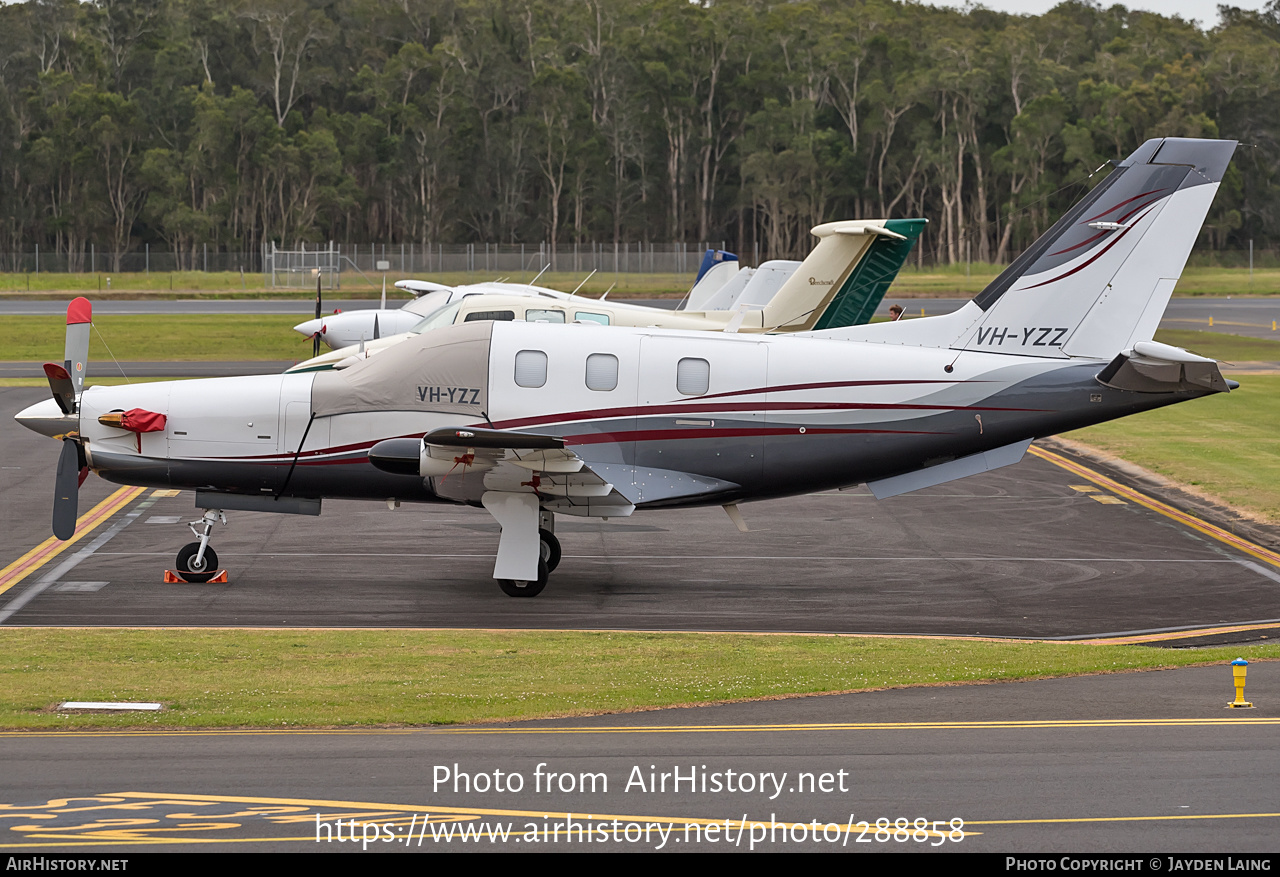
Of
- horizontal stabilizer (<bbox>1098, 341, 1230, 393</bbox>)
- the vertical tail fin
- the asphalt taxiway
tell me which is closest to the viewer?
the asphalt taxiway

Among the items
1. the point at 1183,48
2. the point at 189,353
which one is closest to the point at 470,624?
the point at 189,353

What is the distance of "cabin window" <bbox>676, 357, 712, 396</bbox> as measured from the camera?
17.4 metres

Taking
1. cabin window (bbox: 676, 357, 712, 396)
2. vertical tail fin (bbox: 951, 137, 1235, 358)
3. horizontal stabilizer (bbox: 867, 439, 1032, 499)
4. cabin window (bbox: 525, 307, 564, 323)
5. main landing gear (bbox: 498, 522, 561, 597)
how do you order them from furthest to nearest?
cabin window (bbox: 525, 307, 564, 323)
horizontal stabilizer (bbox: 867, 439, 1032, 499)
vertical tail fin (bbox: 951, 137, 1235, 358)
cabin window (bbox: 676, 357, 712, 396)
main landing gear (bbox: 498, 522, 561, 597)

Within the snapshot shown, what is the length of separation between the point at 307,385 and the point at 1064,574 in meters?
10.2

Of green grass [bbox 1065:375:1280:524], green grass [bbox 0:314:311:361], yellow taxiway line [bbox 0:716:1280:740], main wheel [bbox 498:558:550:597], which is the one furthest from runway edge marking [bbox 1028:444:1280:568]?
green grass [bbox 0:314:311:361]

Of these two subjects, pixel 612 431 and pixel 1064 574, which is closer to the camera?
pixel 612 431

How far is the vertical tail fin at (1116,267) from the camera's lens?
→ 691 inches

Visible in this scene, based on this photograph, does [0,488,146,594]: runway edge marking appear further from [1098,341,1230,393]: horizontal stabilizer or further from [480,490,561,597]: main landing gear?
[1098,341,1230,393]: horizontal stabilizer

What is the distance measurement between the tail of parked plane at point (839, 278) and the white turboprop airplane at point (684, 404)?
1038cm

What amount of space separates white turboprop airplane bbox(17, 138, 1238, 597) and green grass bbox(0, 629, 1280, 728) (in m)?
2.75

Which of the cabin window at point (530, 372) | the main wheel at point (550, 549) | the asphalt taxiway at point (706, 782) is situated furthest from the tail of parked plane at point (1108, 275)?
the asphalt taxiway at point (706, 782)

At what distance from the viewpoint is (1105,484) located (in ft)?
85.3

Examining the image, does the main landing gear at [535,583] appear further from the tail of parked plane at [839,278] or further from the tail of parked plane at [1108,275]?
the tail of parked plane at [839,278]
